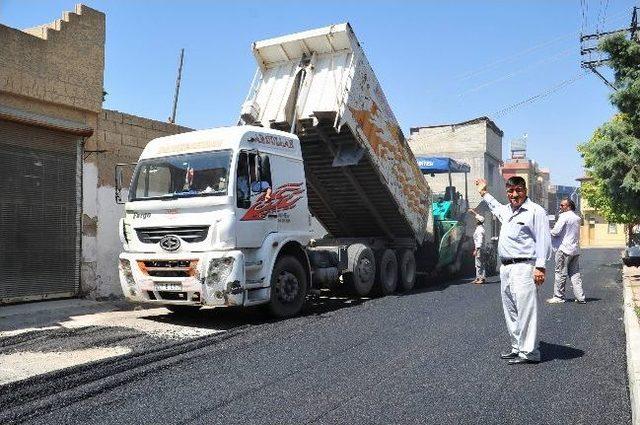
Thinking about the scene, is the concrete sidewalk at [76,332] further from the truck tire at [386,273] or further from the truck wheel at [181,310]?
the truck tire at [386,273]

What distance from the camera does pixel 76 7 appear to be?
10703mm

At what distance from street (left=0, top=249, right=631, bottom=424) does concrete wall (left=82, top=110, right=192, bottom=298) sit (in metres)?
2.83

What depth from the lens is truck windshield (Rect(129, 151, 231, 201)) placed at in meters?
8.03

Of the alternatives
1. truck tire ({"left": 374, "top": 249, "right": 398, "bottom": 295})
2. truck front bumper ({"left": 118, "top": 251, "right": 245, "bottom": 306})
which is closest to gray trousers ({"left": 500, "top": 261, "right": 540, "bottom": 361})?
truck front bumper ({"left": 118, "top": 251, "right": 245, "bottom": 306})

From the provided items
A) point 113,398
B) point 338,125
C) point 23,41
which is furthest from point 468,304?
point 23,41

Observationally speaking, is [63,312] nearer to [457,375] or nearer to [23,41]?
[23,41]

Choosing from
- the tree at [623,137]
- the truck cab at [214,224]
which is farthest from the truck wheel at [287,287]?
the tree at [623,137]

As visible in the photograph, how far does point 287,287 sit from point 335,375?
137 inches

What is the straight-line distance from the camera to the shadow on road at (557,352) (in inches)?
237

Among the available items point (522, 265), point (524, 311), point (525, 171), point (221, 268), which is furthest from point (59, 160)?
point (525, 171)

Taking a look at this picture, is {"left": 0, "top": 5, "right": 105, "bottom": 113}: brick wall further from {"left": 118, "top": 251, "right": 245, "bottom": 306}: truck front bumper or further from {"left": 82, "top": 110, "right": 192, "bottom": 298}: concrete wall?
{"left": 118, "top": 251, "right": 245, "bottom": 306}: truck front bumper

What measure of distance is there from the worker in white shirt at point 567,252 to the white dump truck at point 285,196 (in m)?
2.98

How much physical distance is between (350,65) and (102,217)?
544 centimetres

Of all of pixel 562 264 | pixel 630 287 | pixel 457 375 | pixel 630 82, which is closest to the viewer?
pixel 457 375
